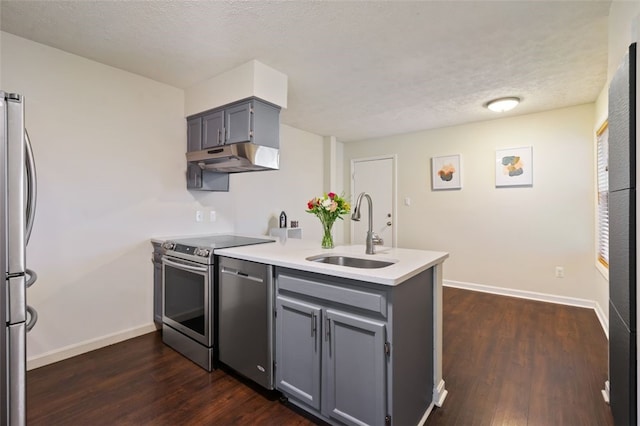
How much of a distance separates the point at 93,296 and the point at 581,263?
5.04 meters

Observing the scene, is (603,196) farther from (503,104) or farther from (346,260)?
(346,260)

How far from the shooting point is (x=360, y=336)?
4.77ft

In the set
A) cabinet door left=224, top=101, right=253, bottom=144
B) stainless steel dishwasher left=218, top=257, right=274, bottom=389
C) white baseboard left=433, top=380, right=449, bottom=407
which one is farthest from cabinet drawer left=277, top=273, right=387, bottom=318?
cabinet door left=224, top=101, right=253, bottom=144

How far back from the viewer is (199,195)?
3.20 metres

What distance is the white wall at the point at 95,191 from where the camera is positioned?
87.4 inches

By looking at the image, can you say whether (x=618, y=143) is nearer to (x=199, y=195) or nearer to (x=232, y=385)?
(x=232, y=385)

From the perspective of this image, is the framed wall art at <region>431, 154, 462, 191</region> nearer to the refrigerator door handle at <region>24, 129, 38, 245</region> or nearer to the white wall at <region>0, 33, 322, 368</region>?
the white wall at <region>0, 33, 322, 368</region>

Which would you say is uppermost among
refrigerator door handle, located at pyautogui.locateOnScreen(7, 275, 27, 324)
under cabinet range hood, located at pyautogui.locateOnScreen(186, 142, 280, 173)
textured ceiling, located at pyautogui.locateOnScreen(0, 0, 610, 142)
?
textured ceiling, located at pyautogui.locateOnScreen(0, 0, 610, 142)

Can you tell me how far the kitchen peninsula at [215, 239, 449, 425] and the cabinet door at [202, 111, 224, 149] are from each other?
133 centimetres

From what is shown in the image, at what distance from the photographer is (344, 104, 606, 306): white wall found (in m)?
3.53

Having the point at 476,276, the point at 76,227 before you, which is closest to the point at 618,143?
the point at 476,276

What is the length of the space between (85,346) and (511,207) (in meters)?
4.79

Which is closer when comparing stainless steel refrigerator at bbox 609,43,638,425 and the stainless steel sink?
stainless steel refrigerator at bbox 609,43,638,425

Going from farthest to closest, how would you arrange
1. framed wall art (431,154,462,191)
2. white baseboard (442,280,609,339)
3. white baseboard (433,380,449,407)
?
1. framed wall art (431,154,462,191)
2. white baseboard (442,280,609,339)
3. white baseboard (433,380,449,407)
